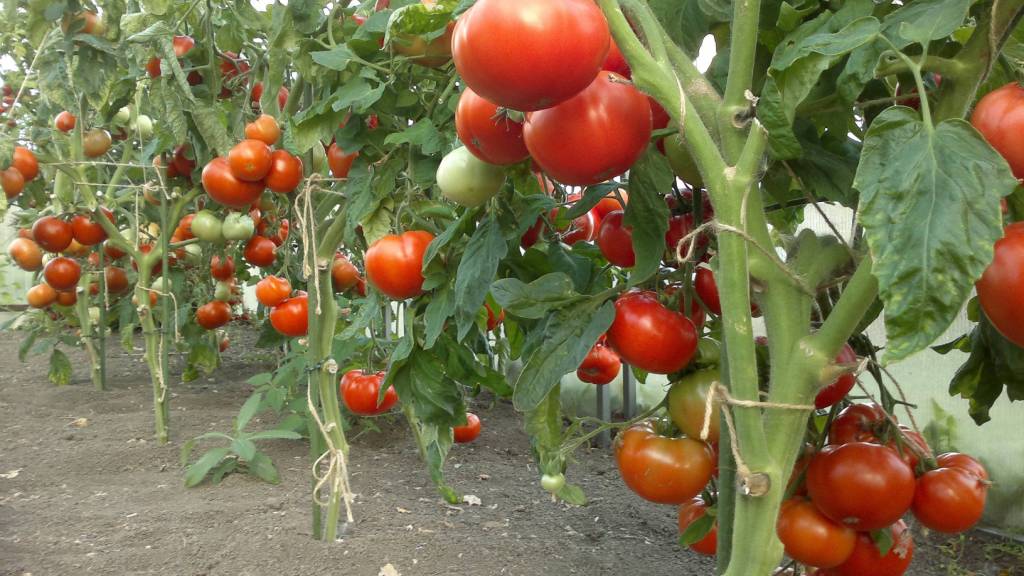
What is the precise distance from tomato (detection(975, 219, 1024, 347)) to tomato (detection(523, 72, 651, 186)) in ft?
0.80

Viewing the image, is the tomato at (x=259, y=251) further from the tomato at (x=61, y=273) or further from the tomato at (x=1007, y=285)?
the tomato at (x=1007, y=285)

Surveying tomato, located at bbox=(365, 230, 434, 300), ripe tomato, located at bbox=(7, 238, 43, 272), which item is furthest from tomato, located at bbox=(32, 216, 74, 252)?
tomato, located at bbox=(365, 230, 434, 300)

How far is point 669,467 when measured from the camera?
2.53 feet

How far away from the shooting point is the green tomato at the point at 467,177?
30.9 inches

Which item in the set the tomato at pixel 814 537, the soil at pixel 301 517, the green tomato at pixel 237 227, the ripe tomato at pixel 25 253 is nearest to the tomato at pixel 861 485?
the tomato at pixel 814 537

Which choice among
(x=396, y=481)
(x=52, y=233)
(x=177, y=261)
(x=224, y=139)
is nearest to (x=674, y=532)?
(x=396, y=481)

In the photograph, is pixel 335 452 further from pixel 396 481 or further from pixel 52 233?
pixel 52 233

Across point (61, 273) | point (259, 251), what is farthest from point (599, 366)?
point (61, 273)

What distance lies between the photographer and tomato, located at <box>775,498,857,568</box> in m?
0.69

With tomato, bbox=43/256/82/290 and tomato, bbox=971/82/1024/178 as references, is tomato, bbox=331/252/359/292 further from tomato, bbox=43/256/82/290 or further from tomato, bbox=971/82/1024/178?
tomato, bbox=971/82/1024/178

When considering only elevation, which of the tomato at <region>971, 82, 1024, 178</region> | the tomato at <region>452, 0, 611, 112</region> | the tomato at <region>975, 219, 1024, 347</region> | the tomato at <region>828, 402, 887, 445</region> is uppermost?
the tomato at <region>452, 0, 611, 112</region>

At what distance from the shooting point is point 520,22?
0.49m

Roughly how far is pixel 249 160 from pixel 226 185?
9 centimetres

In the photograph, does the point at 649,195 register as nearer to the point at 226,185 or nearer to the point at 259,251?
the point at 226,185
